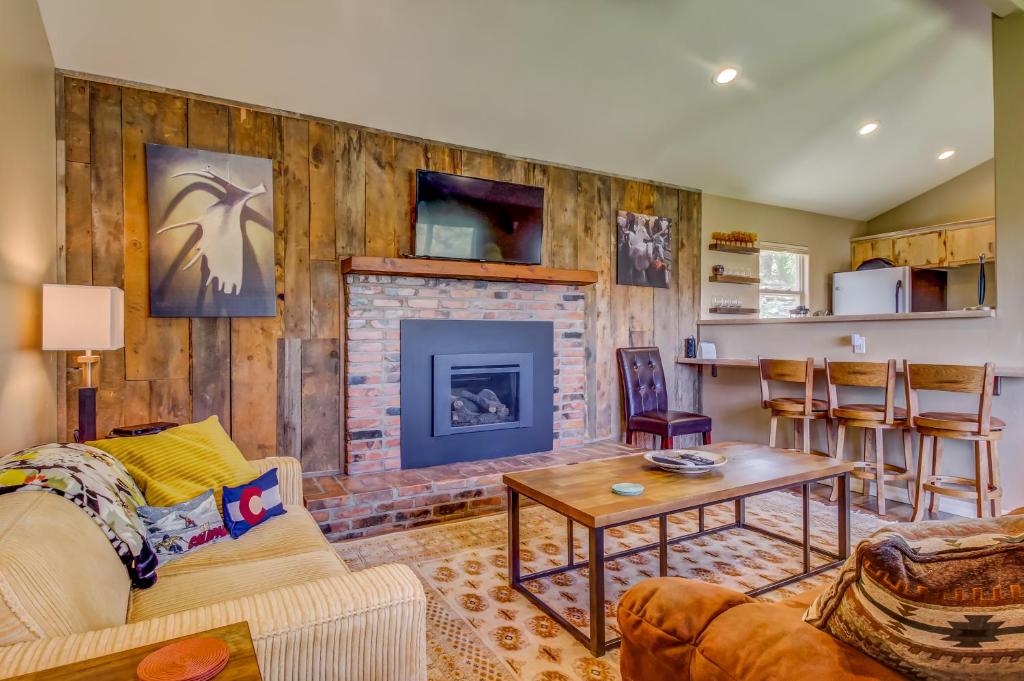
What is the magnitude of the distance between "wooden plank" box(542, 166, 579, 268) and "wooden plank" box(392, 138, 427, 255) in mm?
1161

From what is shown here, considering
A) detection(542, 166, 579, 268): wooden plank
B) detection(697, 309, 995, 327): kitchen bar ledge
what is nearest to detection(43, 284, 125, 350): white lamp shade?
detection(542, 166, 579, 268): wooden plank

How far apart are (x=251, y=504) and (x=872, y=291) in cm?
647

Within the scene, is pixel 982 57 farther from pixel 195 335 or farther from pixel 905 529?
pixel 195 335

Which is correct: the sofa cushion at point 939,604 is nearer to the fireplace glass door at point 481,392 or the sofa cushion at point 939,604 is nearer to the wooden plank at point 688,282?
the fireplace glass door at point 481,392

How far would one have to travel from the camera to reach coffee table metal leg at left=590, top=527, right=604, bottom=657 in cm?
188

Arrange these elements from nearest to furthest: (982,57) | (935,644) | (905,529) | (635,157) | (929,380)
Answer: (935,644)
(905,529)
(929,380)
(982,57)
(635,157)

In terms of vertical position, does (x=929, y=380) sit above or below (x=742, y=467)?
above

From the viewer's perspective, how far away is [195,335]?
3240 millimetres

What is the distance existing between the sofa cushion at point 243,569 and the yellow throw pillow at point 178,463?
0.74 ft

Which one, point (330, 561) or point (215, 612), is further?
point (330, 561)

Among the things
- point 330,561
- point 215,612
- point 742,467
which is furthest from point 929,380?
point 215,612

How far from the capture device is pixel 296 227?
3535 mm

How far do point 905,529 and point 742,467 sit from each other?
159cm

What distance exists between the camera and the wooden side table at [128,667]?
2.56 ft
